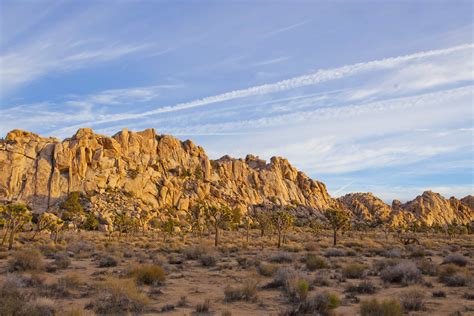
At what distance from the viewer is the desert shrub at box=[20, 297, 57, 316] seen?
8745mm

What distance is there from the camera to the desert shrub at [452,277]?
50.0ft

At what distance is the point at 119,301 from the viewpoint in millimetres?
10750

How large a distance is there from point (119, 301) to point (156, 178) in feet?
285

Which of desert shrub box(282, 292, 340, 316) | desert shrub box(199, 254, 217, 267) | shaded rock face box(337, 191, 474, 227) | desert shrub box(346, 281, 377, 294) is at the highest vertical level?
shaded rock face box(337, 191, 474, 227)

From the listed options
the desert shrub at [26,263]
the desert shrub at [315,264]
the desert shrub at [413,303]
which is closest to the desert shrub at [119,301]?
the desert shrub at [413,303]

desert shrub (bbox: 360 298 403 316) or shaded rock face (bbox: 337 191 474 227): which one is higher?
shaded rock face (bbox: 337 191 474 227)

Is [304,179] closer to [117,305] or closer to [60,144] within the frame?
[60,144]

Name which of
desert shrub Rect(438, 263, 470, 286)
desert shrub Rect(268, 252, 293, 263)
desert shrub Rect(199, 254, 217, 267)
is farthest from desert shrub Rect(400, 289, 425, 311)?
desert shrub Rect(199, 254, 217, 267)

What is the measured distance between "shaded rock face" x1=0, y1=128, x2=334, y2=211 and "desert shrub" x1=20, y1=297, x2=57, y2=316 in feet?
216

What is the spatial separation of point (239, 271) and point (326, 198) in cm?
12588

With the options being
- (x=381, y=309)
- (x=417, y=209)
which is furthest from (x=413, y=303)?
(x=417, y=209)

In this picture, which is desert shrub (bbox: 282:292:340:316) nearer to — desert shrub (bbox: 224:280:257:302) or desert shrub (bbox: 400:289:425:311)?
desert shrub (bbox: 400:289:425:311)

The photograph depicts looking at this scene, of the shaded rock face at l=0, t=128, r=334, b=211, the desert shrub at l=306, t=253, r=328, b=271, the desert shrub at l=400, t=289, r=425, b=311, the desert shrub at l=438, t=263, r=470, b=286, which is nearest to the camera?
the desert shrub at l=400, t=289, r=425, b=311

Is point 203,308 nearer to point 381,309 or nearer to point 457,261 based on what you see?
point 381,309
